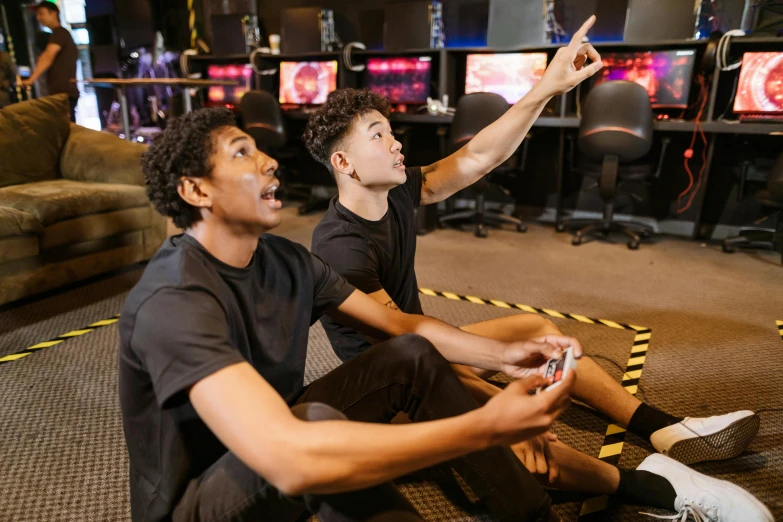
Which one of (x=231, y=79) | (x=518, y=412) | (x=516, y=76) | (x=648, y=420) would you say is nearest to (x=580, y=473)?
(x=648, y=420)

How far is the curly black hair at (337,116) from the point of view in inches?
64.2

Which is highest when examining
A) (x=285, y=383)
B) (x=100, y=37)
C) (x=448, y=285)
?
(x=100, y=37)

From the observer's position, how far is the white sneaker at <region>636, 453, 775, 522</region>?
1247mm

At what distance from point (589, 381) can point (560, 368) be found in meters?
0.68

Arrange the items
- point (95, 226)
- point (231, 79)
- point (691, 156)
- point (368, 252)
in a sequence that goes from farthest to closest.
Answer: point (231, 79) < point (691, 156) < point (95, 226) < point (368, 252)

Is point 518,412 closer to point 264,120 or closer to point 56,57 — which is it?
point 264,120

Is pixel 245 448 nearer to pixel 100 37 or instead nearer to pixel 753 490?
pixel 753 490

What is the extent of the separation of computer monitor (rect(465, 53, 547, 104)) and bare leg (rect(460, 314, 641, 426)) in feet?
9.88

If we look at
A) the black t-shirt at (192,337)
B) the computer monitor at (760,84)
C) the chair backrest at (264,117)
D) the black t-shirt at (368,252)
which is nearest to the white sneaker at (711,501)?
the black t-shirt at (368,252)

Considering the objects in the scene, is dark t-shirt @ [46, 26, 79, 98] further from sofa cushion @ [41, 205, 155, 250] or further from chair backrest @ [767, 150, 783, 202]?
chair backrest @ [767, 150, 783, 202]

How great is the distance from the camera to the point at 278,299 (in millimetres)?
1108

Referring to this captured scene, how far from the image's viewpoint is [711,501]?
4.19 feet

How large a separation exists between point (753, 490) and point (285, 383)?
1215mm

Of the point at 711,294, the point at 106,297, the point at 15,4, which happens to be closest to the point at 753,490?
the point at 711,294
